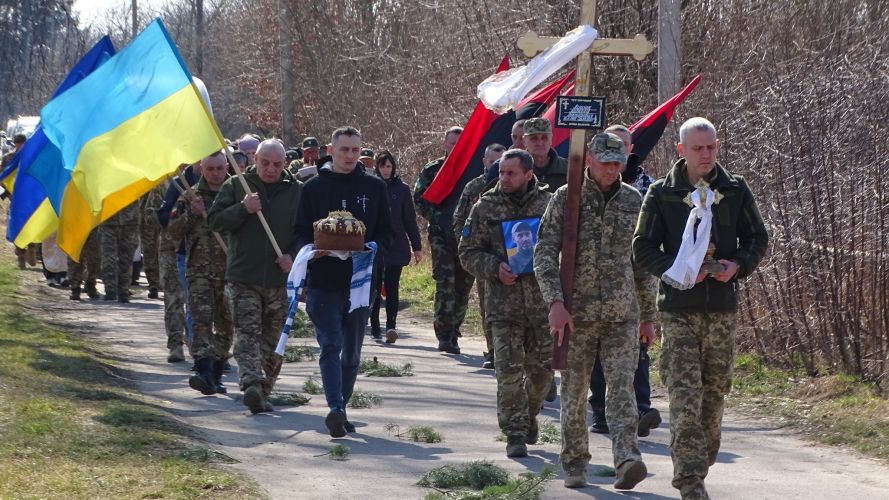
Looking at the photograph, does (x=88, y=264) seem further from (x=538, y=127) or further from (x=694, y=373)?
(x=694, y=373)

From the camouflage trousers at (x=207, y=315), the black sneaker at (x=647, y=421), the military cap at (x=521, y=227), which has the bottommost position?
the black sneaker at (x=647, y=421)

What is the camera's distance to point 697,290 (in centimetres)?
604

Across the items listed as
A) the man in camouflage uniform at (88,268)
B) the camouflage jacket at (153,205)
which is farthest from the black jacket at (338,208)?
the man in camouflage uniform at (88,268)

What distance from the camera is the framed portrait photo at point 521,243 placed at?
25.2ft

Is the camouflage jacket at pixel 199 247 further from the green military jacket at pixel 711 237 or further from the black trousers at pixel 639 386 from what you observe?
the green military jacket at pixel 711 237

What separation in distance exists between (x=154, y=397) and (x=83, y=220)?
5.60 ft

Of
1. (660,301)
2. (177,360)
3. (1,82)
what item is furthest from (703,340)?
(1,82)

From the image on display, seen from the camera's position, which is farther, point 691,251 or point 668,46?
point 668,46

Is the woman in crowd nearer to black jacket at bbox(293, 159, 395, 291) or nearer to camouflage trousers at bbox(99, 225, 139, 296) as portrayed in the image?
black jacket at bbox(293, 159, 395, 291)

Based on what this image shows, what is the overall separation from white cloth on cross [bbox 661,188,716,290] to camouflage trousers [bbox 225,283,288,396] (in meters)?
4.14

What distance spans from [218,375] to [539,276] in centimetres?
460

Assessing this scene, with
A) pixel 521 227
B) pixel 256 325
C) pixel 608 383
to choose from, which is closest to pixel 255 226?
pixel 256 325

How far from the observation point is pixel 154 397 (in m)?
10.1

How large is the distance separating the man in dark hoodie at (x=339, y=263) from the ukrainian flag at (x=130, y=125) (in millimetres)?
1532
